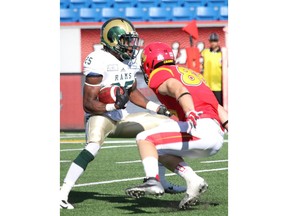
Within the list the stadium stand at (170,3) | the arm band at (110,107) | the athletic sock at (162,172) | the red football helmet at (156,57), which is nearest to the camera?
the red football helmet at (156,57)

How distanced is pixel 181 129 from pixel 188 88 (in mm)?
242

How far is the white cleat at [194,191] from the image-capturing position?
4277 mm

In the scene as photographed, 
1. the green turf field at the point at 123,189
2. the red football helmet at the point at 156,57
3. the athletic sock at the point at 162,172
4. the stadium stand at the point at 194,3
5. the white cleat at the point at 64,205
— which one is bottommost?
the green turf field at the point at 123,189

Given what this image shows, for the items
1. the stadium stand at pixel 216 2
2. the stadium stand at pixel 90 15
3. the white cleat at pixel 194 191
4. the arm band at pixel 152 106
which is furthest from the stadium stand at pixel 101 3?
the white cleat at pixel 194 191

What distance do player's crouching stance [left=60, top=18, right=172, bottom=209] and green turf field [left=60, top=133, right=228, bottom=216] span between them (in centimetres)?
23

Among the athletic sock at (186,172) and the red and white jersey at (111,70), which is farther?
the red and white jersey at (111,70)

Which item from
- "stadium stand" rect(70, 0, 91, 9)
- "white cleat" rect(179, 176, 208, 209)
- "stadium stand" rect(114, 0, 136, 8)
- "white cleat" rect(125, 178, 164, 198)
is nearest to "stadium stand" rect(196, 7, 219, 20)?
"stadium stand" rect(114, 0, 136, 8)

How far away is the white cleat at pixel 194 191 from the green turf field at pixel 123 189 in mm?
47

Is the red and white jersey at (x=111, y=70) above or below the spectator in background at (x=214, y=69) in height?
above

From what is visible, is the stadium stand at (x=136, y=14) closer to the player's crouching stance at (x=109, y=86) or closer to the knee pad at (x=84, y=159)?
the player's crouching stance at (x=109, y=86)

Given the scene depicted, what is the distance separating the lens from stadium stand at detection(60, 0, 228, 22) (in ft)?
38.7

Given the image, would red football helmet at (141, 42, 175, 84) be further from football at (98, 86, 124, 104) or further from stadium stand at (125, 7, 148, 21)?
stadium stand at (125, 7, 148, 21)
